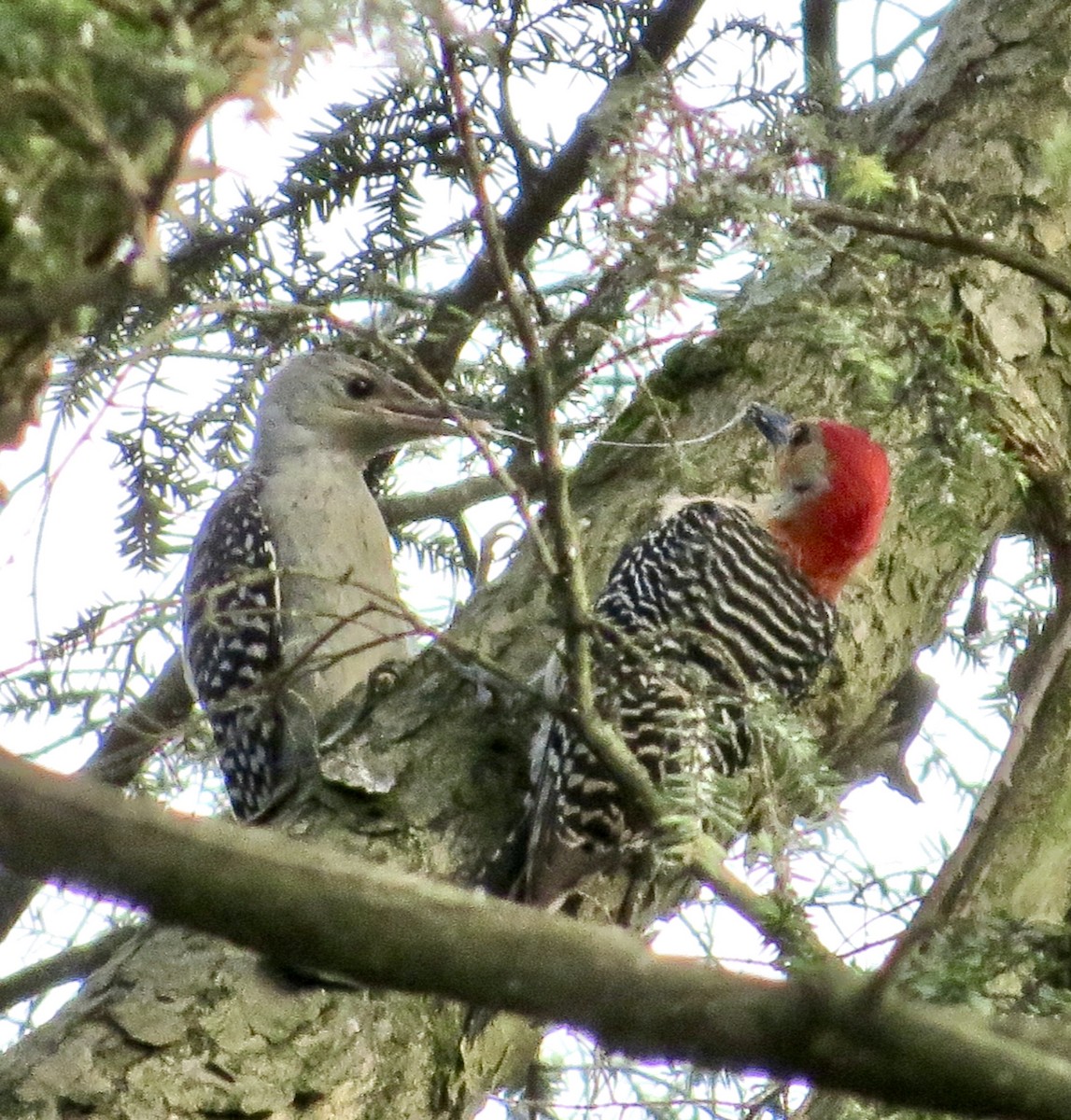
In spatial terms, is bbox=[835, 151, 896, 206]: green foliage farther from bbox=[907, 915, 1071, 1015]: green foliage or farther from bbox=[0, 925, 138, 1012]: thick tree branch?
bbox=[0, 925, 138, 1012]: thick tree branch

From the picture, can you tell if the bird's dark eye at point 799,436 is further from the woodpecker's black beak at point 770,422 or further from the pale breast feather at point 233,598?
the pale breast feather at point 233,598

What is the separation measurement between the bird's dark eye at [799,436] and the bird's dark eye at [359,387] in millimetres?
1362

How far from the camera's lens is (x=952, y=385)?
274 cm

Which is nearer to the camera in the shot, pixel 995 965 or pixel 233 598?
pixel 995 965

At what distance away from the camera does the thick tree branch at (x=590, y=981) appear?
48.2 inches

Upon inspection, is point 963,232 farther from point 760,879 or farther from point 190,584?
point 190,584

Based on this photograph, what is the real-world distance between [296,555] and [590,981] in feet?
12.0

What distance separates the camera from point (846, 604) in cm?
467

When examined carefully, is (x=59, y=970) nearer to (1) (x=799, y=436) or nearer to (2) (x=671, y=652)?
(2) (x=671, y=652)

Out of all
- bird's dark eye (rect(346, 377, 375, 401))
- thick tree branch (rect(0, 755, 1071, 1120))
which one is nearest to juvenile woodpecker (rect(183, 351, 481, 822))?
bird's dark eye (rect(346, 377, 375, 401))

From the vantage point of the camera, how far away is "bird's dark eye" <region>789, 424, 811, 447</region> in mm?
4469

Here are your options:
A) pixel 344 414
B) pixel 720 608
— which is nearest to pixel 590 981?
pixel 720 608

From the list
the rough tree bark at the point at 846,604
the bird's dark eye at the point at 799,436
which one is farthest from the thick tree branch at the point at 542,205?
the bird's dark eye at the point at 799,436

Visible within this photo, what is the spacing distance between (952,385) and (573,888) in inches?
65.1
